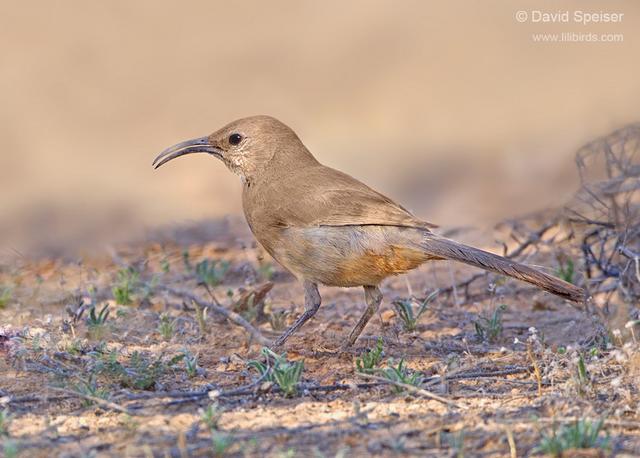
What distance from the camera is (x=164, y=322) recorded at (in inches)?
257

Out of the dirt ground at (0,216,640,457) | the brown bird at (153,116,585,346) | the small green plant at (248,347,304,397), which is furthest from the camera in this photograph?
the brown bird at (153,116,585,346)

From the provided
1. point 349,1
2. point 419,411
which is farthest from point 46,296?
point 349,1

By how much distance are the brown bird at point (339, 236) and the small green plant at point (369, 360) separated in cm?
41

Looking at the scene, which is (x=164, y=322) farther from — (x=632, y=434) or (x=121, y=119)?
(x=121, y=119)

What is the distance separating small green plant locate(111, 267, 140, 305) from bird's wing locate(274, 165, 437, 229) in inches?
53.2

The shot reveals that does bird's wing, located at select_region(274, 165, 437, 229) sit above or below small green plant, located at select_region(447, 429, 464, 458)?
above

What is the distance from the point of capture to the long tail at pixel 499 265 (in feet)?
18.4

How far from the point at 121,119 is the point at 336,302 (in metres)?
7.05

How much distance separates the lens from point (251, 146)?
6.93 meters

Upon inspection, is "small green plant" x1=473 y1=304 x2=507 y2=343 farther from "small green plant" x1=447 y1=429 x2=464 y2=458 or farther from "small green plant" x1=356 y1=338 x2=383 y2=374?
"small green plant" x1=447 y1=429 x2=464 y2=458

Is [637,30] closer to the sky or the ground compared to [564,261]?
closer to the sky

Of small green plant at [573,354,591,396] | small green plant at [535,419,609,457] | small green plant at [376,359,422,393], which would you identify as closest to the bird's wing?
small green plant at [376,359,422,393]

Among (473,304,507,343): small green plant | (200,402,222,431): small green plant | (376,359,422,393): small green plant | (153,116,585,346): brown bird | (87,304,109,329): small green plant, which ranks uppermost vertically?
(153,116,585,346): brown bird

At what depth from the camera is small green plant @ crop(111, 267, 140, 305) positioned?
716 cm
